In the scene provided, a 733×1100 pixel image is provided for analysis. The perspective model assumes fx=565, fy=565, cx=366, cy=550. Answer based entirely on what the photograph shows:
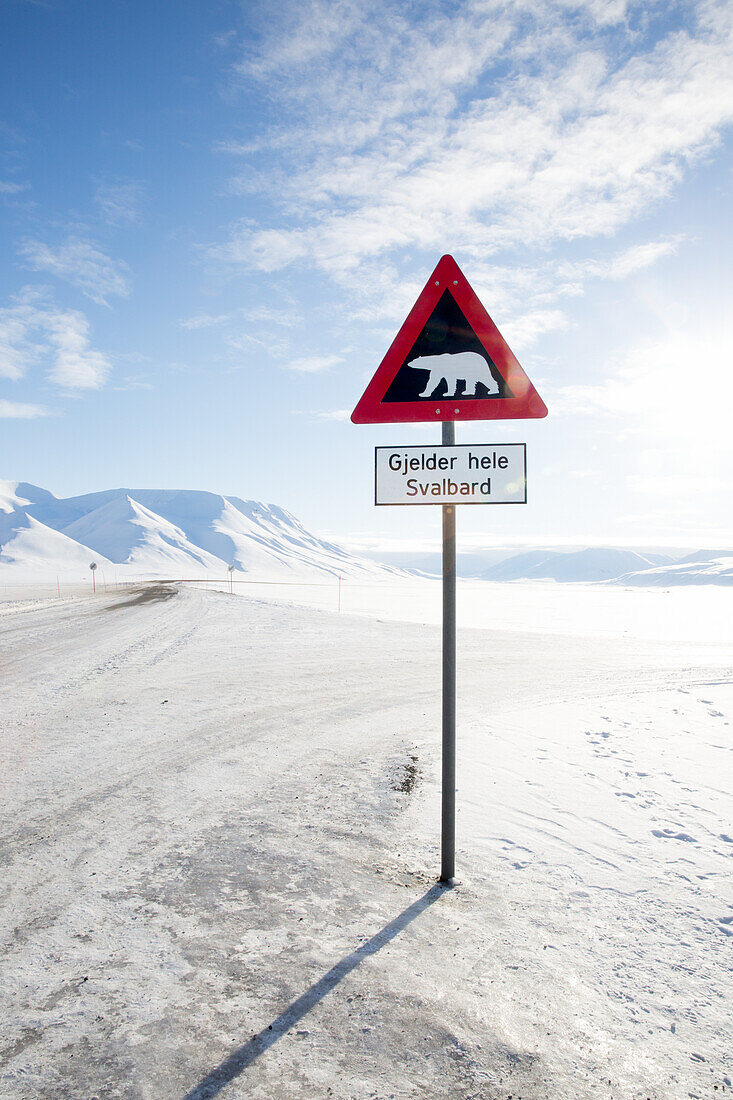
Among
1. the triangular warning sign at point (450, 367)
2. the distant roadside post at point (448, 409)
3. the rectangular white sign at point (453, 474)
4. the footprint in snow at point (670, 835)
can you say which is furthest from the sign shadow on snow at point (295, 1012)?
the triangular warning sign at point (450, 367)

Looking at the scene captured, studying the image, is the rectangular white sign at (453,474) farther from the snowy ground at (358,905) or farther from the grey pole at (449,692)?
the snowy ground at (358,905)

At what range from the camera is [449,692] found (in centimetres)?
315

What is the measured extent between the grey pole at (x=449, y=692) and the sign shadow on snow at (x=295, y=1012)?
324mm

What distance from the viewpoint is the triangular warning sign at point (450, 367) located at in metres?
3.16

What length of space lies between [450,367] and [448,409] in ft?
0.79

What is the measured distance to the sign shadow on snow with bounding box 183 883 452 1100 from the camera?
1.87 metres

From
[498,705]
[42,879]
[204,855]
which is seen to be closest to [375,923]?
[204,855]

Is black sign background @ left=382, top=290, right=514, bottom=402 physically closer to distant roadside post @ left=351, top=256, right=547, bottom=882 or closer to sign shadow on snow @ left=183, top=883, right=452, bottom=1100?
distant roadside post @ left=351, top=256, right=547, bottom=882

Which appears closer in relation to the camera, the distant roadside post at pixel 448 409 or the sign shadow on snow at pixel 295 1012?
the sign shadow on snow at pixel 295 1012

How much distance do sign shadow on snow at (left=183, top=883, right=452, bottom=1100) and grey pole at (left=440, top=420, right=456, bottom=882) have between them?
1.06ft

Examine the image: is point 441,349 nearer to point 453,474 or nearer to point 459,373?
point 459,373

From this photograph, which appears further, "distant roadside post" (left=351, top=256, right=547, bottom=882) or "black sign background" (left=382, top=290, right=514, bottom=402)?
"black sign background" (left=382, top=290, right=514, bottom=402)

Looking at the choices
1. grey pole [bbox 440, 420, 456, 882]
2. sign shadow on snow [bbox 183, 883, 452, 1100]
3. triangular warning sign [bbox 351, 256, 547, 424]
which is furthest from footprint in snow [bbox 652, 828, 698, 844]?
triangular warning sign [bbox 351, 256, 547, 424]

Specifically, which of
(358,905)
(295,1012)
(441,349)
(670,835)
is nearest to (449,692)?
(358,905)
